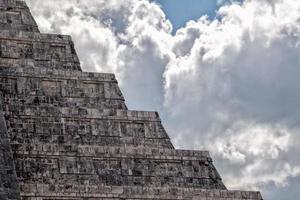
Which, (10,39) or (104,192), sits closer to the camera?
(104,192)

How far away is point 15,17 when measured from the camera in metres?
24.2

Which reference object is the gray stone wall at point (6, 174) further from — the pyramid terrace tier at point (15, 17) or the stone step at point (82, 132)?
the pyramid terrace tier at point (15, 17)

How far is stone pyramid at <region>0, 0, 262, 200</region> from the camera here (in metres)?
17.5

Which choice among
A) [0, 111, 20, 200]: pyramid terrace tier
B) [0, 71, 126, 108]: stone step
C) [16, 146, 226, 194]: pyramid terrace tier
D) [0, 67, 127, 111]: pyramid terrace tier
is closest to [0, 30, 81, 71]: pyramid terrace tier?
[0, 67, 127, 111]: pyramid terrace tier

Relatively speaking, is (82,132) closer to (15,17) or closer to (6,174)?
(6,174)

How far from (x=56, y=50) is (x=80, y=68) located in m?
0.99

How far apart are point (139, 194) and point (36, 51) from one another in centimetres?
722

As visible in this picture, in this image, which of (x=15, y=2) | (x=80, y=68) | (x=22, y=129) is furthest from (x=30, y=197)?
(x=15, y=2)

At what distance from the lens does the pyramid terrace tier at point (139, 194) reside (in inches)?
647

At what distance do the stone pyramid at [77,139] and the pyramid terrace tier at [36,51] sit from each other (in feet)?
0.10

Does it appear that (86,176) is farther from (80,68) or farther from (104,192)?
(80,68)

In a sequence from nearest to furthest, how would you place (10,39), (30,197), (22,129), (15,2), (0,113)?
1. (30,197)
2. (0,113)
3. (22,129)
4. (10,39)
5. (15,2)

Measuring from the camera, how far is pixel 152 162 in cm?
1936

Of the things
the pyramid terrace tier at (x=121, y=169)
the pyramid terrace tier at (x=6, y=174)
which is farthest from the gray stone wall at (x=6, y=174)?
the pyramid terrace tier at (x=121, y=169)
